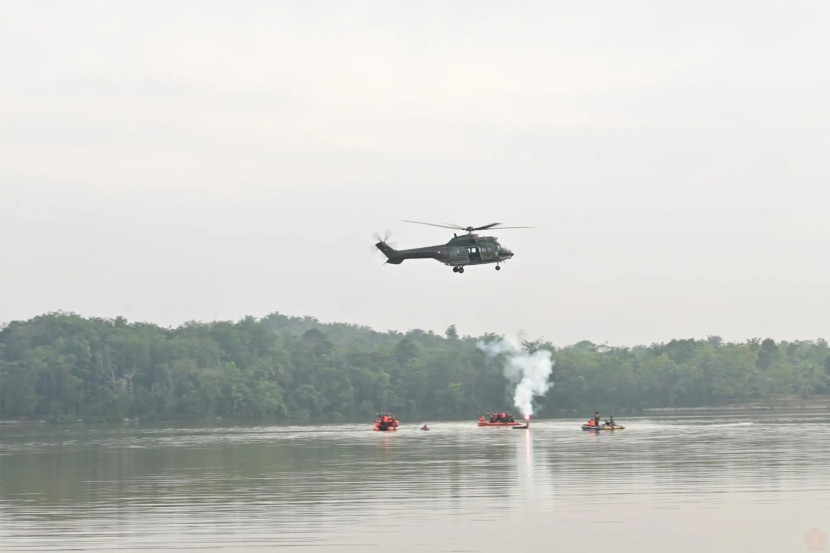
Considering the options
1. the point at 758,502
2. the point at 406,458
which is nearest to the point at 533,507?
the point at 758,502

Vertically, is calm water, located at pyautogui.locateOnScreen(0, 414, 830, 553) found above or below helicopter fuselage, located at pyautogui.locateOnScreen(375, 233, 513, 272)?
below

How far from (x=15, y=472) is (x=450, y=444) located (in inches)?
1550

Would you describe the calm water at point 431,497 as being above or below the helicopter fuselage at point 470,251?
below

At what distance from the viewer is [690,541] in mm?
49031

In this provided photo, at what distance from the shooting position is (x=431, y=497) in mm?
64062

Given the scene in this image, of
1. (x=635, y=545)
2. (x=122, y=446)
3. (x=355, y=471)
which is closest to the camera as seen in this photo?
(x=635, y=545)

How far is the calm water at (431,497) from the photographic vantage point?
50062 millimetres

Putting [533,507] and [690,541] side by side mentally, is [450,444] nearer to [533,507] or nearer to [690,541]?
[533,507]

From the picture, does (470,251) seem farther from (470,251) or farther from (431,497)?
(431,497)

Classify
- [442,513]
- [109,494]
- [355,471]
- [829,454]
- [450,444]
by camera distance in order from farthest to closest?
1. [450,444]
2. [829,454]
3. [355,471]
4. [109,494]
5. [442,513]

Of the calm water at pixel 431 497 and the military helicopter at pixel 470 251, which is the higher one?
the military helicopter at pixel 470 251

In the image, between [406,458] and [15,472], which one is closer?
[15,472]

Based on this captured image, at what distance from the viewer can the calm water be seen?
50.1 m

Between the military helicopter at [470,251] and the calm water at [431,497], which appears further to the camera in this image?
the military helicopter at [470,251]
